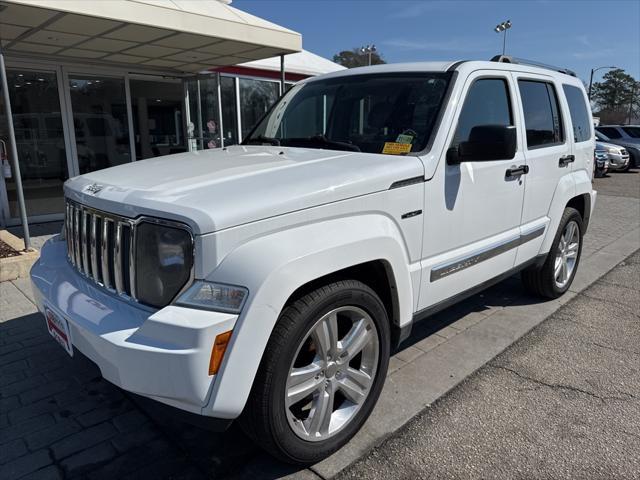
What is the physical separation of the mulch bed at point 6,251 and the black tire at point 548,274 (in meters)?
5.50

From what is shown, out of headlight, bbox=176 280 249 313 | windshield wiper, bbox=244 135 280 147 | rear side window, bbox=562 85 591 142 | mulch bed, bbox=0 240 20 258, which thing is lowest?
mulch bed, bbox=0 240 20 258

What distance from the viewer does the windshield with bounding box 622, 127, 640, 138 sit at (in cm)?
2056

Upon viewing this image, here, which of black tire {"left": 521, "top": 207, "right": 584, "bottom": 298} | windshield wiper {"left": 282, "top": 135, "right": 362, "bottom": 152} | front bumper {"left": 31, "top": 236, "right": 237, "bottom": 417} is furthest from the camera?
black tire {"left": 521, "top": 207, "right": 584, "bottom": 298}

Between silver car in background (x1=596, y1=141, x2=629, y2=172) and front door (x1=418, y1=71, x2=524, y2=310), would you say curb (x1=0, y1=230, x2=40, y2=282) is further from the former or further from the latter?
silver car in background (x1=596, y1=141, x2=629, y2=172)

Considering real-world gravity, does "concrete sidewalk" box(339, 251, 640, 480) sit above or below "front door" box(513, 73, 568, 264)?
below

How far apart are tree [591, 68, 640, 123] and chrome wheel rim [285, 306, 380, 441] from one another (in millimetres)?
88394

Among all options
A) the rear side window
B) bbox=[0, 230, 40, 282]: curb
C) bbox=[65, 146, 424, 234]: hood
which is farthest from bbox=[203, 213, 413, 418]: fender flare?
bbox=[0, 230, 40, 282]: curb

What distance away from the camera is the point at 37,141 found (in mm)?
8617

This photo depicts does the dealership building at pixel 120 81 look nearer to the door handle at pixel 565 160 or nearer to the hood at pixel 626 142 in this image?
the door handle at pixel 565 160

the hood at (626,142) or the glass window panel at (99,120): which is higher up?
the glass window panel at (99,120)

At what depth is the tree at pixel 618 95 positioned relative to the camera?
254ft

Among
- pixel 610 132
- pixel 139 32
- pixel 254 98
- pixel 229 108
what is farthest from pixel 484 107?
pixel 610 132

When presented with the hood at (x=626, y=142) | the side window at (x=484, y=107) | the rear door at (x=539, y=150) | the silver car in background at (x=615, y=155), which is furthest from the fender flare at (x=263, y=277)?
the hood at (x=626, y=142)

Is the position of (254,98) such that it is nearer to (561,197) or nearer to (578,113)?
(578,113)
